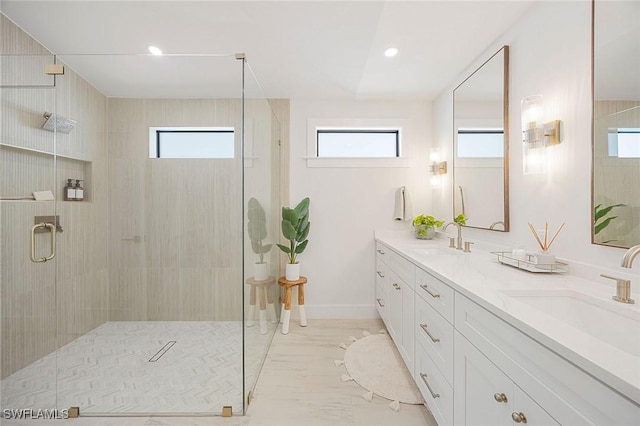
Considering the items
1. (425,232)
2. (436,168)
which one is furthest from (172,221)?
(436,168)

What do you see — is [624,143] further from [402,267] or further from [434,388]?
[434,388]

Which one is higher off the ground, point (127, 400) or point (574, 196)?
point (574, 196)

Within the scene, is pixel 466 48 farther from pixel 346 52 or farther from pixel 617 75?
pixel 617 75

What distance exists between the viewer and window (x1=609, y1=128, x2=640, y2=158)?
108 centimetres

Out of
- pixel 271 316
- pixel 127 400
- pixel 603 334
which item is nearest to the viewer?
pixel 603 334

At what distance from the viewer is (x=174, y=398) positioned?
165 cm

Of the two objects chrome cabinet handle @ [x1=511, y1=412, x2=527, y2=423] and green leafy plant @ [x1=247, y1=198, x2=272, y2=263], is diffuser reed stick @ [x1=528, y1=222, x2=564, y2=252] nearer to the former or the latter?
chrome cabinet handle @ [x1=511, y1=412, x2=527, y2=423]

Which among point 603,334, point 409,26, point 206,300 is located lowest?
point 206,300

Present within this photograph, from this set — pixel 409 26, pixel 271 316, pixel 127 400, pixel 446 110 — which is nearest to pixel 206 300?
pixel 127 400

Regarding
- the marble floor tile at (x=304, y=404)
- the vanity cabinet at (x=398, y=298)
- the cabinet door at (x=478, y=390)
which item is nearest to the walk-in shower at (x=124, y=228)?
the marble floor tile at (x=304, y=404)

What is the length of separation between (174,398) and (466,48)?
123 inches

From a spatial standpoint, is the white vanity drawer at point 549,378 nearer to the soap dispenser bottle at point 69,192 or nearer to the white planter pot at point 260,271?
the white planter pot at point 260,271

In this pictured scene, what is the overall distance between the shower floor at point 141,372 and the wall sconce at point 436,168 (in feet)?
7.69

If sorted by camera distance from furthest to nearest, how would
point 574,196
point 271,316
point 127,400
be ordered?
point 271,316, point 127,400, point 574,196
